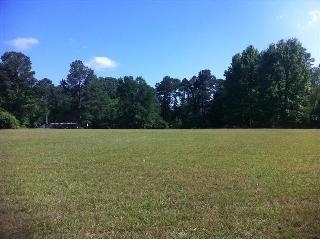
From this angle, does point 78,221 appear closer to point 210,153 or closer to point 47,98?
point 47,98

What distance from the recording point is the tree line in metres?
7.50

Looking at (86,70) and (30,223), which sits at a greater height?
(86,70)

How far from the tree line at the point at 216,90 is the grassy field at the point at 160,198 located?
4.19ft

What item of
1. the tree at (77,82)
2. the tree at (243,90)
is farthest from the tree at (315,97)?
the tree at (77,82)

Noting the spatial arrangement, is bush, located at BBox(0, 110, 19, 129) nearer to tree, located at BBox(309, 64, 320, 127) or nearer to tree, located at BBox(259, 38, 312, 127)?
tree, located at BBox(259, 38, 312, 127)

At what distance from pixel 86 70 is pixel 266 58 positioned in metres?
3.18

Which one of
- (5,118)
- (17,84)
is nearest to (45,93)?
(17,84)

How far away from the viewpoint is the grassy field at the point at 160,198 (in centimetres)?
573

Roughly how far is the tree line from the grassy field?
128cm

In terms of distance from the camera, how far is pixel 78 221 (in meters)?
6.01

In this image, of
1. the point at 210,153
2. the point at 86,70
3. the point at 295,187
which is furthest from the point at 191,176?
the point at 210,153

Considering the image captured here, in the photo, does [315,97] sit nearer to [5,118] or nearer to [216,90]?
[216,90]

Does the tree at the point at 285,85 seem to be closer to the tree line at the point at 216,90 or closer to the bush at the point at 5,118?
the tree line at the point at 216,90

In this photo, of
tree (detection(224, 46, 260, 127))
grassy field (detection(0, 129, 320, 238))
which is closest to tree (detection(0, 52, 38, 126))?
grassy field (detection(0, 129, 320, 238))
